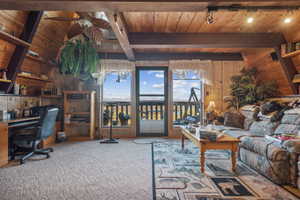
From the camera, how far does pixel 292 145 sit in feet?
6.89

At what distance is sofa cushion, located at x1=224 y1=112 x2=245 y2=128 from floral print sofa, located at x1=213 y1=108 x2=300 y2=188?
0.90m

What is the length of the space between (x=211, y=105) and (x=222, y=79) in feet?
3.31

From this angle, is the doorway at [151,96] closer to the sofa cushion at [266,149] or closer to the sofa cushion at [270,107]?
the sofa cushion at [270,107]

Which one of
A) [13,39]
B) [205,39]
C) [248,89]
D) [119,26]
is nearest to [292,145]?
[205,39]

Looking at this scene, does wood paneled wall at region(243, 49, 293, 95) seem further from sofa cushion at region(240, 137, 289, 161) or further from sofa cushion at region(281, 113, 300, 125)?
sofa cushion at region(240, 137, 289, 161)

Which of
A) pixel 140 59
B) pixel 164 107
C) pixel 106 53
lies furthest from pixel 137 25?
pixel 164 107

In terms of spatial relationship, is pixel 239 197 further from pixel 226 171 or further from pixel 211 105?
pixel 211 105

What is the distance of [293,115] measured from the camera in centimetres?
289

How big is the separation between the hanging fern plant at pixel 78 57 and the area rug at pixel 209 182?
2.84m

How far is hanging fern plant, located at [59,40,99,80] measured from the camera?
4.16 metres

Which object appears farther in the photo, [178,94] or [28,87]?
[178,94]

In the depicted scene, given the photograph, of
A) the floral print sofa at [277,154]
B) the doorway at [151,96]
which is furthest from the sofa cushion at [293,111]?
the doorway at [151,96]

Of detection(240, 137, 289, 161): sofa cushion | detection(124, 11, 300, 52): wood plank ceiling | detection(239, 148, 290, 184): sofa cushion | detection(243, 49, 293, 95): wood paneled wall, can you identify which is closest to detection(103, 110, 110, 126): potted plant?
detection(124, 11, 300, 52): wood plank ceiling

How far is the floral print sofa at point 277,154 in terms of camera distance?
210cm
